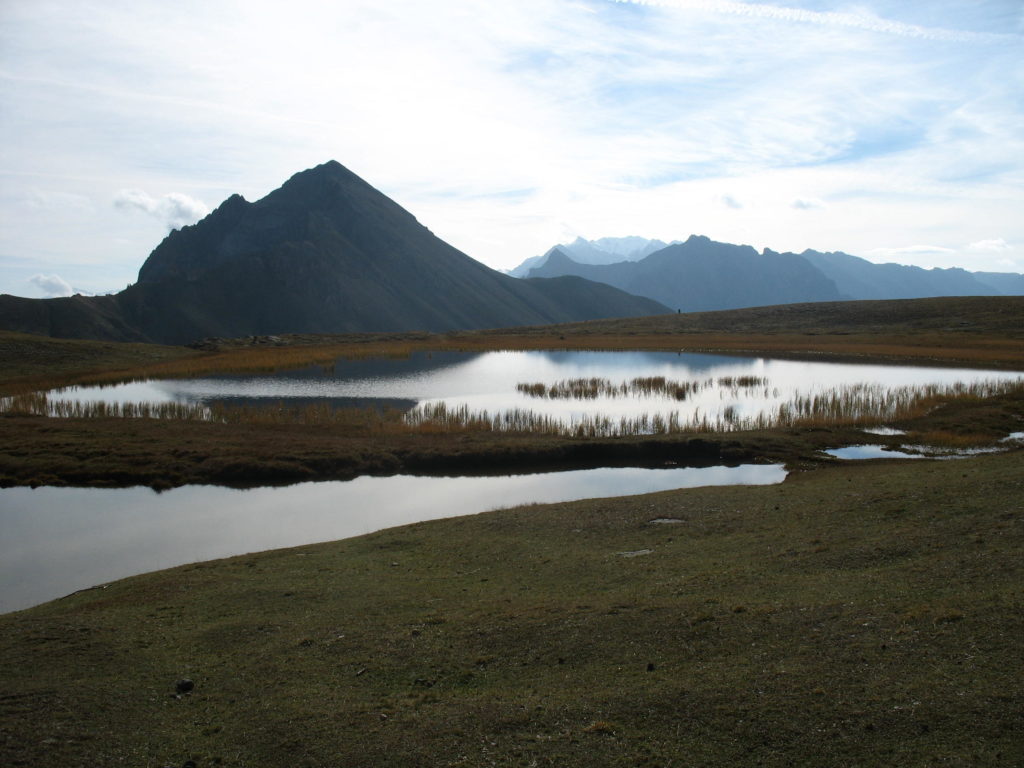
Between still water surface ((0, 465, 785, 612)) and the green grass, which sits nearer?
the green grass

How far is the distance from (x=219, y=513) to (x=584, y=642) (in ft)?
57.0

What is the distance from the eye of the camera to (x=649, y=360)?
7756 centimetres

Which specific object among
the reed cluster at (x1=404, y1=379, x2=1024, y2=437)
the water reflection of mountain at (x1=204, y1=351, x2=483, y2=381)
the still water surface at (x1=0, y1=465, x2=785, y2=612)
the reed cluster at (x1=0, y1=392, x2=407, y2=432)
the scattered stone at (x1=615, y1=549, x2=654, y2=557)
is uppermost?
the water reflection of mountain at (x1=204, y1=351, x2=483, y2=381)

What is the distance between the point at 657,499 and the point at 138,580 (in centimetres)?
1449

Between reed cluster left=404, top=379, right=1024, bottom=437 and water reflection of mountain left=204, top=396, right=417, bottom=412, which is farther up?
water reflection of mountain left=204, top=396, right=417, bottom=412

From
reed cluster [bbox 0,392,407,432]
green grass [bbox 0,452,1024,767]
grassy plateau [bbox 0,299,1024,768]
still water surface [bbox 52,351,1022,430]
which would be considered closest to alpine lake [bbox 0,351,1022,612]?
still water surface [bbox 52,351,1022,430]

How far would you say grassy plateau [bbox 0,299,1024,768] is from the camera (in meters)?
7.89

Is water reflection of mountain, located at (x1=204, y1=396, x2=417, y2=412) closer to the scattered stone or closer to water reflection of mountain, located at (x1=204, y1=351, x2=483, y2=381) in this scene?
water reflection of mountain, located at (x1=204, y1=351, x2=483, y2=381)

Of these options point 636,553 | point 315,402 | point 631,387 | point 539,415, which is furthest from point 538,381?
point 636,553

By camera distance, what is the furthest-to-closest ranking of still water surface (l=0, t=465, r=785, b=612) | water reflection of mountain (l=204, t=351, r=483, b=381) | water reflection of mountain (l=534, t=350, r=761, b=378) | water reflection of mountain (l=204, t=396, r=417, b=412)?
water reflection of mountain (l=534, t=350, r=761, b=378) → water reflection of mountain (l=204, t=351, r=483, b=381) → water reflection of mountain (l=204, t=396, r=417, b=412) → still water surface (l=0, t=465, r=785, b=612)

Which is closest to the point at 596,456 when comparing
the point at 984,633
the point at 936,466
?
the point at 936,466

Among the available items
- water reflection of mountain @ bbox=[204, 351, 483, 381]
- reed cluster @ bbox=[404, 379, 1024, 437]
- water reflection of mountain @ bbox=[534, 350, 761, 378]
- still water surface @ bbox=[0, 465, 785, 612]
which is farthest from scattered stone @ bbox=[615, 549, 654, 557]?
water reflection of mountain @ bbox=[204, 351, 483, 381]

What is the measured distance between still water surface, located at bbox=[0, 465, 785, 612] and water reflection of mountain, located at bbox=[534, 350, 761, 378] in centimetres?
3542

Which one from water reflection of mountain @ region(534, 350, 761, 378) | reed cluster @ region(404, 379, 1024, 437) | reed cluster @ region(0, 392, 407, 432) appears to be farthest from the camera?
water reflection of mountain @ region(534, 350, 761, 378)
